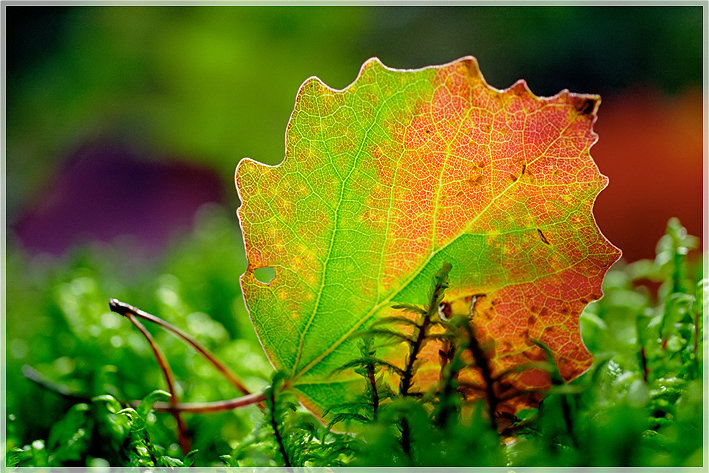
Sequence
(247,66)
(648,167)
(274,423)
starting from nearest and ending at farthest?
(274,423), (648,167), (247,66)

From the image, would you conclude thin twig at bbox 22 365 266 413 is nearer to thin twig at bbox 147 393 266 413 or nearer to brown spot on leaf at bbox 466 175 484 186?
thin twig at bbox 147 393 266 413

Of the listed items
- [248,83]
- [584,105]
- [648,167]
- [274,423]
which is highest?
[248,83]

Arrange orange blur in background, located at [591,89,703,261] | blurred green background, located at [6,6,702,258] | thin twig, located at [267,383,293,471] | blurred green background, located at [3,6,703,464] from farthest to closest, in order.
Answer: blurred green background, located at [6,6,702,258] → blurred green background, located at [3,6,703,464] → orange blur in background, located at [591,89,703,261] → thin twig, located at [267,383,293,471]

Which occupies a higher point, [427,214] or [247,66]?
[247,66]

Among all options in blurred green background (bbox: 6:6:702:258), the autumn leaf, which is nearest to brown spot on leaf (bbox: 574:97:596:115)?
the autumn leaf

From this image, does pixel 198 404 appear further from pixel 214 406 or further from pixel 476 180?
pixel 476 180

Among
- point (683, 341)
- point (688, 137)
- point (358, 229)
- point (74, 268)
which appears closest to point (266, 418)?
point (358, 229)

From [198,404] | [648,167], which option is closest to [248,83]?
[648,167]

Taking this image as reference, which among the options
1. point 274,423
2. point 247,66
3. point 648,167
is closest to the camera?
point 274,423

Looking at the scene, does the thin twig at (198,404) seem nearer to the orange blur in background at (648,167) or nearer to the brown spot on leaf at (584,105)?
the brown spot on leaf at (584,105)

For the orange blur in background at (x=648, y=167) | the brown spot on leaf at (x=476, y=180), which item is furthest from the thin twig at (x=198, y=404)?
the orange blur in background at (x=648, y=167)
